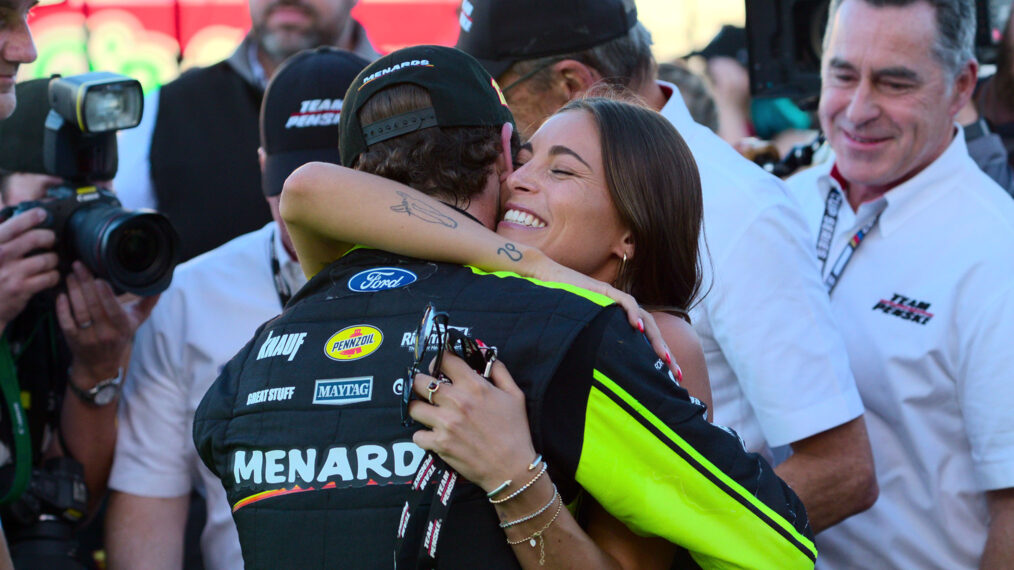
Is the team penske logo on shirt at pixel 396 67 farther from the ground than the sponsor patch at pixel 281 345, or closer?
farther from the ground

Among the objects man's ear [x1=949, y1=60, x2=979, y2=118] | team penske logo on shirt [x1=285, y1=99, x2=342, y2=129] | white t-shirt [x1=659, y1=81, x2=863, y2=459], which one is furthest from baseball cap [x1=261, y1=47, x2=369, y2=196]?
man's ear [x1=949, y1=60, x2=979, y2=118]

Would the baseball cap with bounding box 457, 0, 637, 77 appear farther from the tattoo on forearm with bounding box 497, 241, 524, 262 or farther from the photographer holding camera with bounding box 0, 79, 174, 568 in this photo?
the tattoo on forearm with bounding box 497, 241, 524, 262

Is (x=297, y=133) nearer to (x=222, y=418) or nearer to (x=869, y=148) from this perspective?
(x=222, y=418)

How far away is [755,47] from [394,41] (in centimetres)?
462

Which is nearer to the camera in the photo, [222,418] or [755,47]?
[222,418]

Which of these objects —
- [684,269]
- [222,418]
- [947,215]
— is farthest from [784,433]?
[222,418]

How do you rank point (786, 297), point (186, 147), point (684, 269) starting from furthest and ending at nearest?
point (186, 147)
point (786, 297)
point (684, 269)

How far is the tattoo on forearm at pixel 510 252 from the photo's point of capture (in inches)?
73.2

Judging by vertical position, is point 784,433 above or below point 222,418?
below

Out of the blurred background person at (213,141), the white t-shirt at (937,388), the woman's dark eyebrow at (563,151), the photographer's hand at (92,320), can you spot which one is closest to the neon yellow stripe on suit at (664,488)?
the woman's dark eyebrow at (563,151)

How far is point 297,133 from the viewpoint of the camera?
10.5ft

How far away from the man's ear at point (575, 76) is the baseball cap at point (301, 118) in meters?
→ 0.64

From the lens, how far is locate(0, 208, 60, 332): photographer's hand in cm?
298

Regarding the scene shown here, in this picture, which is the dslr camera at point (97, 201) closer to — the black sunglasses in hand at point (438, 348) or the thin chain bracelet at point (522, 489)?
the black sunglasses in hand at point (438, 348)
